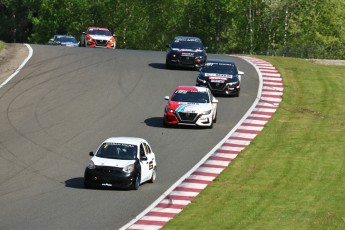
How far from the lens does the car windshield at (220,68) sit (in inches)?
1802

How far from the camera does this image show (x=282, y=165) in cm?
3234

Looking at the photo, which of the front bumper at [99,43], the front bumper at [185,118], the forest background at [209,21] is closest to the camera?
the front bumper at [185,118]

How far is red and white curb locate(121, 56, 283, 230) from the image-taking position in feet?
81.4

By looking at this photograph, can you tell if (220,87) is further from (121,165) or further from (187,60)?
(121,165)

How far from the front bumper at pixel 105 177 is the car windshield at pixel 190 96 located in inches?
473

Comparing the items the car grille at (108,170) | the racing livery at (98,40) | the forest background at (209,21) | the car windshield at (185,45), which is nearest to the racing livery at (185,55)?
the car windshield at (185,45)

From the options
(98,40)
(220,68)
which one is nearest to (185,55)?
(220,68)

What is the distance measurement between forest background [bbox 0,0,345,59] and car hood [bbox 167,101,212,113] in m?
63.0

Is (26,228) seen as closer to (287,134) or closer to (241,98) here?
(287,134)

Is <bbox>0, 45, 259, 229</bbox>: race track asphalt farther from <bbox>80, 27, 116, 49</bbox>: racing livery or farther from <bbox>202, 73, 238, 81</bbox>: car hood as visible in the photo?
<bbox>80, 27, 116, 49</bbox>: racing livery

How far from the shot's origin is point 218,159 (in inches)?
1324

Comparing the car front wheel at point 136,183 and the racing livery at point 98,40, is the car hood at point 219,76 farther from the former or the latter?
the racing livery at point 98,40

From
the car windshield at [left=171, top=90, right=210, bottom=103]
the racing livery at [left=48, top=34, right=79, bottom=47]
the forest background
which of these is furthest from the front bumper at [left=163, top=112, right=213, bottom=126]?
the forest background

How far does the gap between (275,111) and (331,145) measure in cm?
741
